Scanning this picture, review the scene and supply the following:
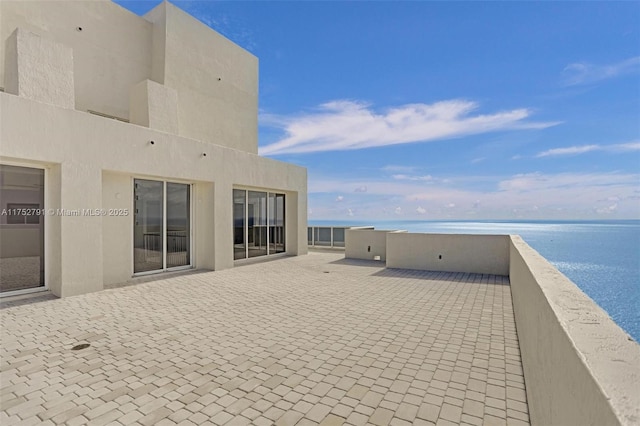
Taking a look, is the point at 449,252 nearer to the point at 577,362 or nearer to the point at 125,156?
the point at 577,362

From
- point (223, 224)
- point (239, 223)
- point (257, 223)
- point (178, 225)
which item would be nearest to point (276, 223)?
point (257, 223)

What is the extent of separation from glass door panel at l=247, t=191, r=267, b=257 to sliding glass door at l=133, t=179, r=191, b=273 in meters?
2.65

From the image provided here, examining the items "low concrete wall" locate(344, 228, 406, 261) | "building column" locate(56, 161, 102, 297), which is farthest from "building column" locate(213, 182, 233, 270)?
"low concrete wall" locate(344, 228, 406, 261)

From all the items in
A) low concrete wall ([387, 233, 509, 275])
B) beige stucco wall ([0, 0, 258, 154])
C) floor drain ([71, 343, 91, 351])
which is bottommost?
floor drain ([71, 343, 91, 351])

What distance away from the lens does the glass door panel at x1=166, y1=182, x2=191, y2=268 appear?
946 centimetres

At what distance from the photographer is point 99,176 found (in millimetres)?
7270

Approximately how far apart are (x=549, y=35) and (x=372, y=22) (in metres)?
5.66

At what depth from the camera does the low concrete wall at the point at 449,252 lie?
9.39 meters

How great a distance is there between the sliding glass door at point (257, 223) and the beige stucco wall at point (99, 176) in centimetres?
104

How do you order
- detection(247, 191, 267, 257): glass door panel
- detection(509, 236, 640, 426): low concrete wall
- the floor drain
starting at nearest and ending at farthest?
detection(509, 236, 640, 426): low concrete wall
the floor drain
detection(247, 191, 267, 257): glass door panel

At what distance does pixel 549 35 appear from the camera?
31.0ft

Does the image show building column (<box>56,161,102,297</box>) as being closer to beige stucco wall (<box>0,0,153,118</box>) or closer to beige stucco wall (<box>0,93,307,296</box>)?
beige stucco wall (<box>0,93,307,296</box>)

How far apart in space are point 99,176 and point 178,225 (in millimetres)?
2845

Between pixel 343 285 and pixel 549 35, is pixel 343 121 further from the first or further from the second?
pixel 343 285
